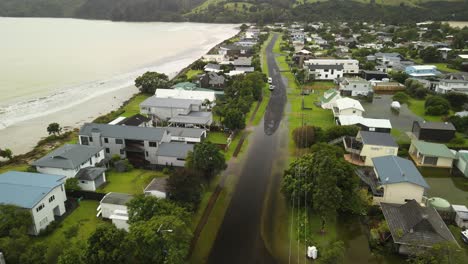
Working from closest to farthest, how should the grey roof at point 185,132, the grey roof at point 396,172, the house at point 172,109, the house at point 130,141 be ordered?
the grey roof at point 396,172
the house at point 130,141
the grey roof at point 185,132
the house at point 172,109

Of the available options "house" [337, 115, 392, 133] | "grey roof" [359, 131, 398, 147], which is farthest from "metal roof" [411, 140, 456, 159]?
"house" [337, 115, 392, 133]

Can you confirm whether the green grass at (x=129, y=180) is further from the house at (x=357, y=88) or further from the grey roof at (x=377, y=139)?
the house at (x=357, y=88)

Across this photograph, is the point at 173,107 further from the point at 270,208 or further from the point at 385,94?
the point at 385,94

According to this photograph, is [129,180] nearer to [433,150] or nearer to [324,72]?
[433,150]

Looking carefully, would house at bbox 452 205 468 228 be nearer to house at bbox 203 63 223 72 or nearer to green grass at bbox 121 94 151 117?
green grass at bbox 121 94 151 117

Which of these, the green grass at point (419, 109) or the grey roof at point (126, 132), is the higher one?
the grey roof at point (126, 132)

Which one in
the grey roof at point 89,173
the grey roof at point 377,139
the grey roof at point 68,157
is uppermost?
the grey roof at point 377,139

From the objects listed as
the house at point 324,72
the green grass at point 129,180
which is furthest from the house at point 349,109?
the green grass at point 129,180
